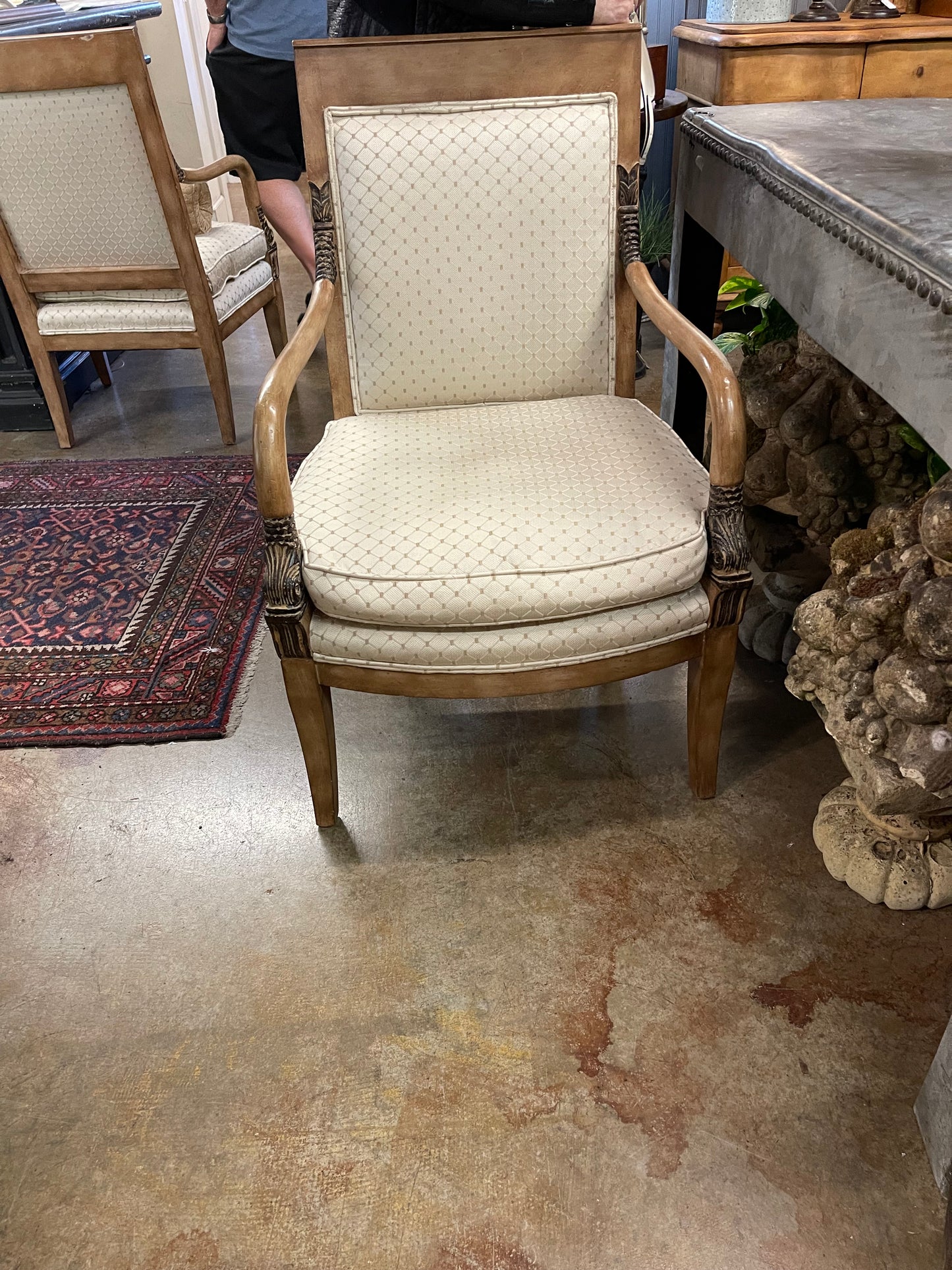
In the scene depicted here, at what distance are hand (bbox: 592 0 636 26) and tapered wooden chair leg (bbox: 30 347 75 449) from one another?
1.76 m

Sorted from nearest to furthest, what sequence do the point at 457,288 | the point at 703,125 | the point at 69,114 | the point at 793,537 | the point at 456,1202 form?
1. the point at 456,1202
2. the point at 457,288
3. the point at 703,125
4. the point at 793,537
5. the point at 69,114

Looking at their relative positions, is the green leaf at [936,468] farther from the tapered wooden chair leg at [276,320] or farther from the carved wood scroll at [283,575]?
the tapered wooden chair leg at [276,320]

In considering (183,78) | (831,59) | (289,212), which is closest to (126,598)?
(289,212)

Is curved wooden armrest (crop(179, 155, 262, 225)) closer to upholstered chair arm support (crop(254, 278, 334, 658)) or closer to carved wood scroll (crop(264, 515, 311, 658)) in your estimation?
upholstered chair arm support (crop(254, 278, 334, 658))

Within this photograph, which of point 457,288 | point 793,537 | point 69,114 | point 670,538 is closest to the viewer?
point 670,538

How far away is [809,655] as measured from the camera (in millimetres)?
1317

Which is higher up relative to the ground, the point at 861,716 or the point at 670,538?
the point at 670,538

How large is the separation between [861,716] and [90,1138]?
1.08 metres

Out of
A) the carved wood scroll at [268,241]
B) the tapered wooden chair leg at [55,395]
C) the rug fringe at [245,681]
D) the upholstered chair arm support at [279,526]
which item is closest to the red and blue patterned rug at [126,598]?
the rug fringe at [245,681]

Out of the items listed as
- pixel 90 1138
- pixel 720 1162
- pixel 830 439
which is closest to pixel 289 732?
pixel 90 1138

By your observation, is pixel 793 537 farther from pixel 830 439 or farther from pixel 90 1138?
pixel 90 1138

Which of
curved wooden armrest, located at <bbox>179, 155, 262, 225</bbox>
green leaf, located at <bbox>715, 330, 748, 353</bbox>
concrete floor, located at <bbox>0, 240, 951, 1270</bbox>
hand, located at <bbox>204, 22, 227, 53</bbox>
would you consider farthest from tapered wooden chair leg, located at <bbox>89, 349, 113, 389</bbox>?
green leaf, located at <bbox>715, 330, 748, 353</bbox>

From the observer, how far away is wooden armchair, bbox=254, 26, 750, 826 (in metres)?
1.13

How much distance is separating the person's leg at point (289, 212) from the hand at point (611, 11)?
4.57ft
